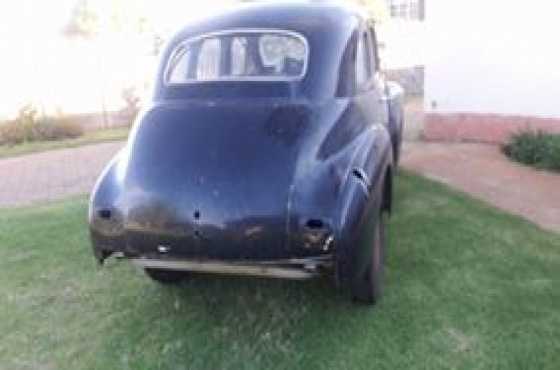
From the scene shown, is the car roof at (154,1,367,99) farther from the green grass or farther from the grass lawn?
the green grass

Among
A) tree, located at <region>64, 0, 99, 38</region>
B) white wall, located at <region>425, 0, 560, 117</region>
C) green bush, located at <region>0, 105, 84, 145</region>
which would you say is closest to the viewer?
white wall, located at <region>425, 0, 560, 117</region>

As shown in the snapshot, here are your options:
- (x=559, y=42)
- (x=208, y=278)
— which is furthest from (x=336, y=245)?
(x=559, y=42)

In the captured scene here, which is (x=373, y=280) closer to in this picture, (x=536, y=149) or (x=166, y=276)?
(x=166, y=276)

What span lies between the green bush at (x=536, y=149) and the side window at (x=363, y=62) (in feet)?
11.8

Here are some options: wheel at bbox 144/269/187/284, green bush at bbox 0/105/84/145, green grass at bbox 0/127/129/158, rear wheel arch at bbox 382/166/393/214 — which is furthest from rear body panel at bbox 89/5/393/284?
green bush at bbox 0/105/84/145

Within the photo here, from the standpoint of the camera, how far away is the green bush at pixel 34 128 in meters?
12.8

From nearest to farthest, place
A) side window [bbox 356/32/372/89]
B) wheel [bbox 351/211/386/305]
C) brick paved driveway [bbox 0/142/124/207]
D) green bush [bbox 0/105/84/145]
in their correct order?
wheel [bbox 351/211/386/305]
side window [bbox 356/32/372/89]
brick paved driveway [bbox 0/142/124/207]
green bush [bbox 0/105/84/145]

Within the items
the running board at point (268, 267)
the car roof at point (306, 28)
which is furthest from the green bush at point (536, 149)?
the running board at point (268, 267)

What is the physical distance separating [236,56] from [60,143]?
894 centimetres

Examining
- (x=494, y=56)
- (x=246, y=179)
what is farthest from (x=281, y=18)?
(x=494, y=56)

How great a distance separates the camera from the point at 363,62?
497 centimetres

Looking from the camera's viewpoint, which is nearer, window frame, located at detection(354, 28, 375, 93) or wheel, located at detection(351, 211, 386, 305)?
wheel, located at detection(351, 211, 386, 305)

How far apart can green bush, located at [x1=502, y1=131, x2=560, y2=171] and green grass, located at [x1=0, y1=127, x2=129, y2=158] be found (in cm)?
754

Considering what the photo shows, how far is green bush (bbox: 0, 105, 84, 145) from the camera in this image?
41.9 ft
